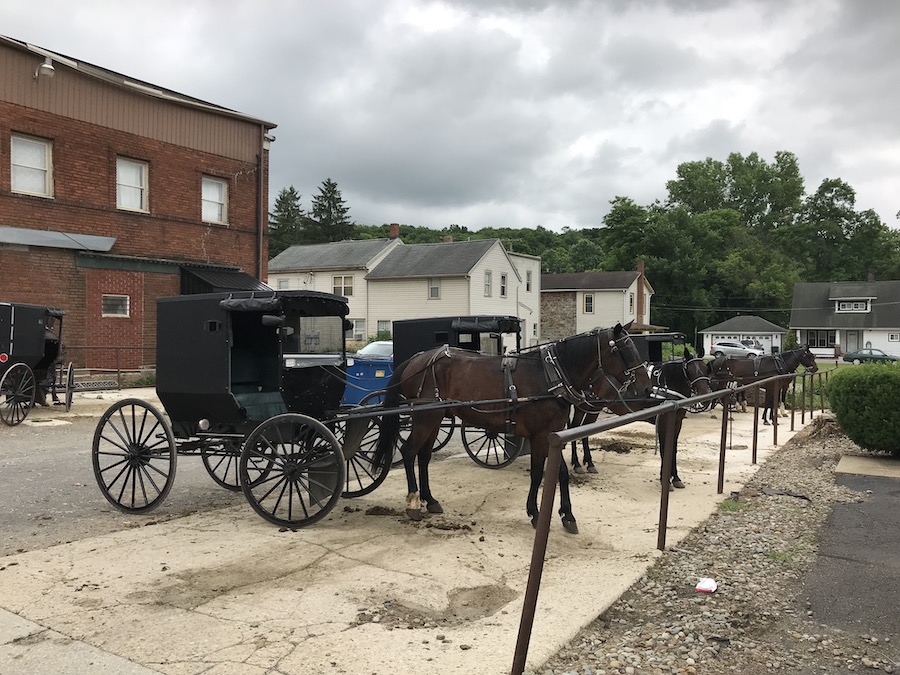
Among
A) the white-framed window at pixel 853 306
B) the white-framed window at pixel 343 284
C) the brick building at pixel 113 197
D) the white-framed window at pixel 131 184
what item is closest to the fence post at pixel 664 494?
the brick building at pixel 113 197

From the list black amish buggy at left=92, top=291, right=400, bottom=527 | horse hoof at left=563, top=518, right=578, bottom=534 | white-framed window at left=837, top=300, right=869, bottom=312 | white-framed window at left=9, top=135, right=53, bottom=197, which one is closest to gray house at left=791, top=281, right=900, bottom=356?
white-framed window at left=837, top=300, right=869, bottom=312

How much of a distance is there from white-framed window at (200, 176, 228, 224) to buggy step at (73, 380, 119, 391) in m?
6.50

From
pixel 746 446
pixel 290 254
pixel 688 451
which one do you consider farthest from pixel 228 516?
pixel 290 254

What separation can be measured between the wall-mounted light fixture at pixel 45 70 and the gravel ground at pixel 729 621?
65.0 feet

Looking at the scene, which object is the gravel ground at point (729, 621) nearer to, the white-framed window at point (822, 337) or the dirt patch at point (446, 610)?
the dirt patch at point (446, 610)

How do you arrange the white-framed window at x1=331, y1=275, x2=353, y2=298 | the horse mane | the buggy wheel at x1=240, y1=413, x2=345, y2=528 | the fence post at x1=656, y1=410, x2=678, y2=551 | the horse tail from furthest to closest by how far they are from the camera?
the white-framed window at x1=331, y1=275, x2=353, y2=298, the horse tail, the horse mane, the buggy wheel at x1=240, y1=413, x2=345, y2=528, the fence post at x1=656, y1=410, x2=678, y2=551

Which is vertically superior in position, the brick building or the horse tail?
the brick building

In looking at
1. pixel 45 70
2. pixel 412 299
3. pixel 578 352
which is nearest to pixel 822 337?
pixel 412 299

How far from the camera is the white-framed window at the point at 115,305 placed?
67.5 ft

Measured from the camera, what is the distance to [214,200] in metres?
23.8

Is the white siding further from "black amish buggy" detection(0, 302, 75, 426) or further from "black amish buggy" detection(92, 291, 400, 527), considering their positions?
"black amish buggy" detection(92, 291, 400, 527)

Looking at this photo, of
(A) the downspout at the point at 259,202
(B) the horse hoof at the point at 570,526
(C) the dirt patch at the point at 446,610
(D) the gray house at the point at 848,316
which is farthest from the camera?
(D) the gray house at the point at 848,316

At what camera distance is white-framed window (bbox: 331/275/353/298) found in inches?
1823

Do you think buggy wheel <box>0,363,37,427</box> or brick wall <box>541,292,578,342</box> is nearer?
buggy wheel <box>0,363,37,427</box>
